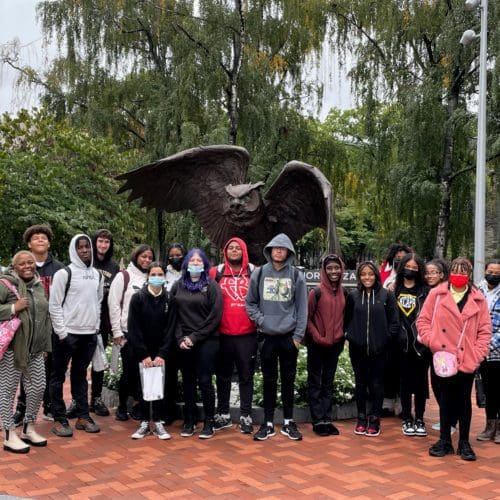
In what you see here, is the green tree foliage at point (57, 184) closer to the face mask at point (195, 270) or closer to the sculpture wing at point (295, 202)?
the sculpture wing at point (295, 202)

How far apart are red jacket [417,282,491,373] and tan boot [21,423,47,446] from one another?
3.26 meters

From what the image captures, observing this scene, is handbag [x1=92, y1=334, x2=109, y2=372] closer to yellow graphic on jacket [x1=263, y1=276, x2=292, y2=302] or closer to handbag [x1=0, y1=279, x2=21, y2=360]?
handbag [x1=0, y1=279, x2=21, y2=360]

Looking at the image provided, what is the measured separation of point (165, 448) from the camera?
203 inches

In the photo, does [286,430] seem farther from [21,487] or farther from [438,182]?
[438,182]

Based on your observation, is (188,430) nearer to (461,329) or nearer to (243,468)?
(243,468)

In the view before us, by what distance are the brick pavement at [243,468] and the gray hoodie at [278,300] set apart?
3.25 feet

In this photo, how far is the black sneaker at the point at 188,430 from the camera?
5.50 metres

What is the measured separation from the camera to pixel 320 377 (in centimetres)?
576

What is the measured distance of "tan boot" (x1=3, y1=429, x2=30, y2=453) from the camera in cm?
498

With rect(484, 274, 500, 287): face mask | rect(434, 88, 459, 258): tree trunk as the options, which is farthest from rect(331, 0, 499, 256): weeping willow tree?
rect(484, 274, 500, 287): face mask

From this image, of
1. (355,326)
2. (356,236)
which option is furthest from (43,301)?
(356,236)

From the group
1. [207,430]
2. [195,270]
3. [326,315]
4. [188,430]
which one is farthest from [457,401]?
[195,270]

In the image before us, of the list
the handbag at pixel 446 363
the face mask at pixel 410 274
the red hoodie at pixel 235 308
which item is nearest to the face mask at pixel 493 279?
the face mask at pixel 410 274

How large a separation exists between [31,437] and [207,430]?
4.82ft
